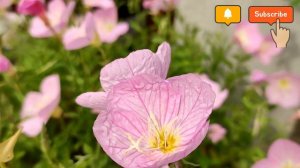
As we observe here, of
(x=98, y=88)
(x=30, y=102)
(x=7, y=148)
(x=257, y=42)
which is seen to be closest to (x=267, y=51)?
(x=257, y=42)

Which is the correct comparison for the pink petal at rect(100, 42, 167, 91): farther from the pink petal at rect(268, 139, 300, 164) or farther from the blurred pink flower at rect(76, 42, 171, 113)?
the pink petal at rect(268, 139, 300, 164)

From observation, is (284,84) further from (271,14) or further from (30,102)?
(30,102)

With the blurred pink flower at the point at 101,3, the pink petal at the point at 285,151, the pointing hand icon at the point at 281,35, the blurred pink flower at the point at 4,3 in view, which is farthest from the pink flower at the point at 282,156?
the blurred pink flower at the point at 4,3

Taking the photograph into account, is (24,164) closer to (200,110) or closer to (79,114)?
(79,114)

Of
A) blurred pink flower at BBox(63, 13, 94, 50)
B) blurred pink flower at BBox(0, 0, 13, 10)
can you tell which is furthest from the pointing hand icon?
blurred pink flower at BBox(0, 0, 13, 10)

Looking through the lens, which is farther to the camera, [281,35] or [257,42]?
[257,42]

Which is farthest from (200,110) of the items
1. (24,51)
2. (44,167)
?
(24,51)

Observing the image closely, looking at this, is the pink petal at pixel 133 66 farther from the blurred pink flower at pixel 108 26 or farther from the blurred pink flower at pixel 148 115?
the blurred pink flower at pixel 108 26
